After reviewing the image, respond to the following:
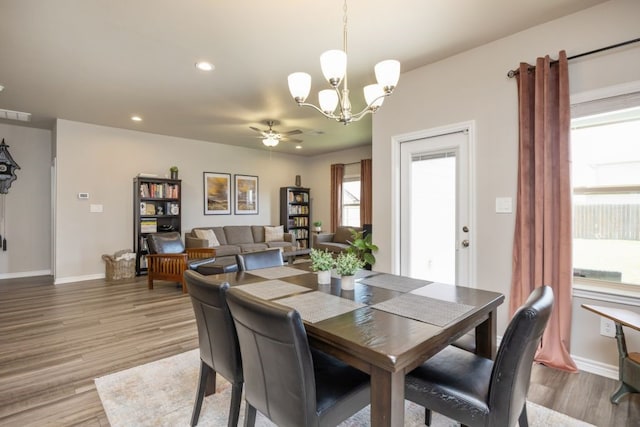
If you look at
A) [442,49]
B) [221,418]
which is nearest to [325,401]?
[221,418]

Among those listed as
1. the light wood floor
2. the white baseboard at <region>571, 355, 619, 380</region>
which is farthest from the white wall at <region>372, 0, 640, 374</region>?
the light wood floor

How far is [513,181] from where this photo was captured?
2.61 m

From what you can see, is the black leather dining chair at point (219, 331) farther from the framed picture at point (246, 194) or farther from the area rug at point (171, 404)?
the framed picture at point (246, 194)

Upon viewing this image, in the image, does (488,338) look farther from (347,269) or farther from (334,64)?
(334,64)

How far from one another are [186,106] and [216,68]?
4.68ft

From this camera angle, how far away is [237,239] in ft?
22.1

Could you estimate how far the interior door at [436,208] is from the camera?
293 cm

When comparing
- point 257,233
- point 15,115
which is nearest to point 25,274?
point 15,115

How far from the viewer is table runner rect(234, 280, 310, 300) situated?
167 centimetres

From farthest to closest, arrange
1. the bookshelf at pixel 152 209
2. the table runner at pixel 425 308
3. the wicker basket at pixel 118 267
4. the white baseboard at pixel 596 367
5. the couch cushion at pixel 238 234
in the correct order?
the couch cushion at pixel 238 234, the bookshelf at pixel 152 209, the wicker basket at pixel 118 267, the white baseboard at pixel 596 367, the table runner at pixel 425 308

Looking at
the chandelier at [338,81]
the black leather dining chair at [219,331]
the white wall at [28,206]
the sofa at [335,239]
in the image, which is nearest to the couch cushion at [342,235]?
the sofa at [335,239]

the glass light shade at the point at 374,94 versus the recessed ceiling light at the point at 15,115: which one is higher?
the recessed ceiling light at the point at 15,115

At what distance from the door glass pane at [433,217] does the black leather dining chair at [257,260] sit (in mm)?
1533

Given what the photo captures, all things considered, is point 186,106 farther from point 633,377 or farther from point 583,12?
point 633,377
